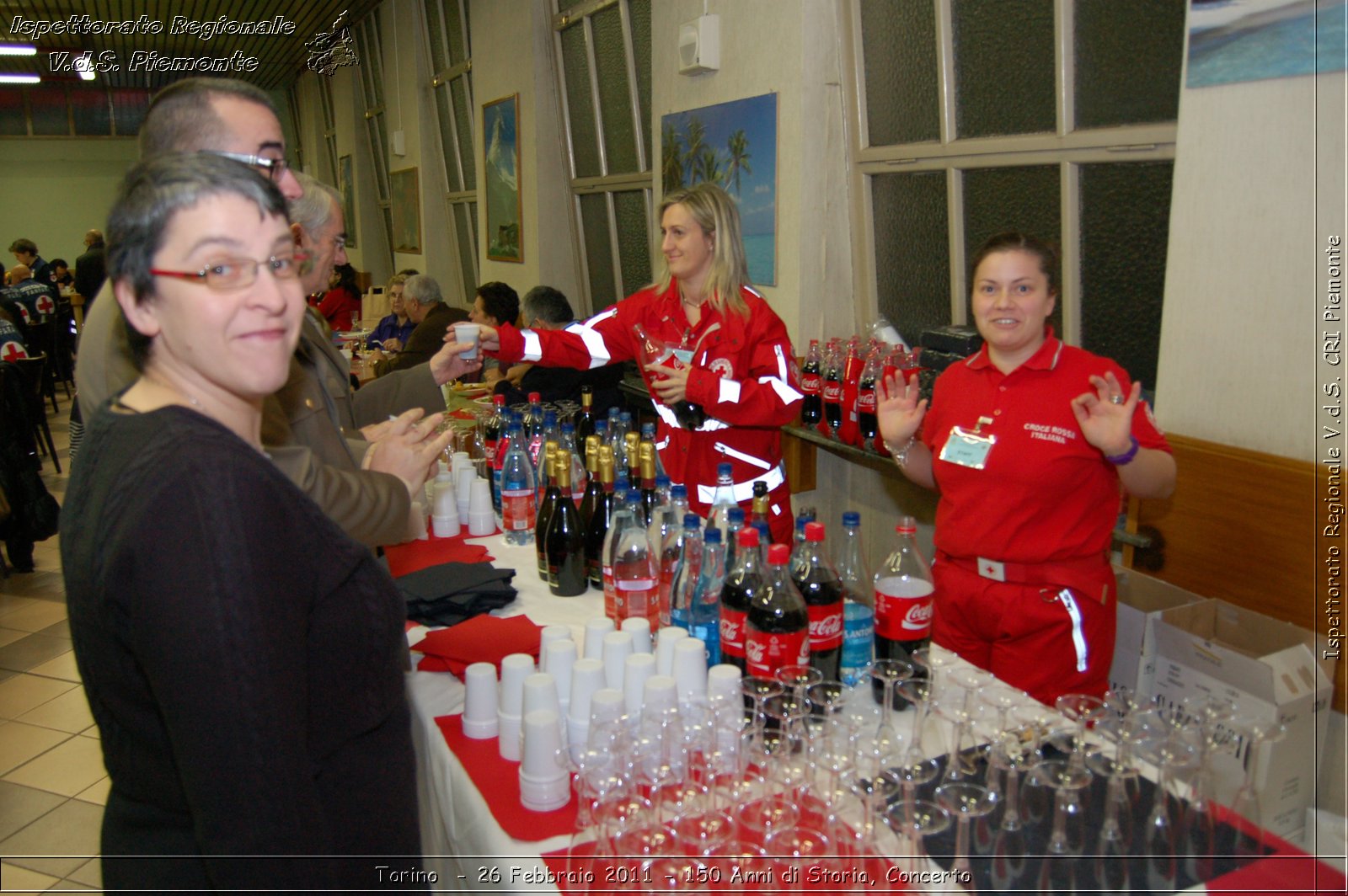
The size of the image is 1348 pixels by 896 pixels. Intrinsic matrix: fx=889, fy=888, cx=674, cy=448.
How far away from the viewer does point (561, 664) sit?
1652 millimetres

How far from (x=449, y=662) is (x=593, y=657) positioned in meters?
0.42

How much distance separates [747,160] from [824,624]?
3.47m

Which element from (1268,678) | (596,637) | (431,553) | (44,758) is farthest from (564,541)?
(44,758)

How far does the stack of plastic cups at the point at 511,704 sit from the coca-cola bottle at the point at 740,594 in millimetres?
371

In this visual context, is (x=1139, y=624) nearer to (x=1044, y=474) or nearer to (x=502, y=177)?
(x=1044, y=474)

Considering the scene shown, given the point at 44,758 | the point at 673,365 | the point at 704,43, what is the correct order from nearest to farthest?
1. the point at 673,365
2. the point at 44,758
3. the point at 704,43

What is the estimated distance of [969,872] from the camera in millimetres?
1243

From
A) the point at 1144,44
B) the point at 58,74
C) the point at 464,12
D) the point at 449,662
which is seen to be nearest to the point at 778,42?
the point at 1144,44

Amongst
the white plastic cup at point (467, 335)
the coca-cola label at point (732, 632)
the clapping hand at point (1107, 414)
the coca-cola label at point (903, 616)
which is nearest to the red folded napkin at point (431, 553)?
the white plastic cup at point (467, 335)

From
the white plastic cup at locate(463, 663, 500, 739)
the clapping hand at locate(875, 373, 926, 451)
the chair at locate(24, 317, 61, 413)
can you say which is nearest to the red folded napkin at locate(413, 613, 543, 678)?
the white plastic cup at locate(463, 663, 500, 739)

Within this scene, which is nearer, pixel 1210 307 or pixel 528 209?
pixel 1210 307

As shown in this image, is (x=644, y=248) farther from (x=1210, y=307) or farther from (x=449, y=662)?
(x=449, y=662)

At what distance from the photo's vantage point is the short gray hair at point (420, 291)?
6.80 m

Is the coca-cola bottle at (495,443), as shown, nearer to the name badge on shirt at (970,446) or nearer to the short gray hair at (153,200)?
the name badge on shirt at (970,446)
